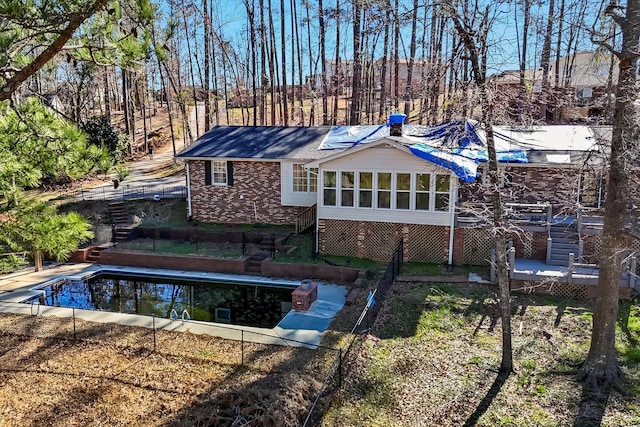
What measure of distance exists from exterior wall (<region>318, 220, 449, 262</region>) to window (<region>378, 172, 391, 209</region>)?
0.67 m

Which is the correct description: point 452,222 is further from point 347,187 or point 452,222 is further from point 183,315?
point 183,315

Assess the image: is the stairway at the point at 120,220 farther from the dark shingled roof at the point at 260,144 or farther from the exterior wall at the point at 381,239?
the exterior wall at the point at 381,239

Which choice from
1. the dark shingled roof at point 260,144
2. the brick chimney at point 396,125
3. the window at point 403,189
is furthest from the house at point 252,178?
the window at point 403,189

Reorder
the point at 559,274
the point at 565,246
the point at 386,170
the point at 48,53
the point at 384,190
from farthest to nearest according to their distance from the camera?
the point at 384,190
the point at 386,170
the point at 565,246
the point at 559,274
the point at 48,53

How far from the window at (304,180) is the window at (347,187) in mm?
3335


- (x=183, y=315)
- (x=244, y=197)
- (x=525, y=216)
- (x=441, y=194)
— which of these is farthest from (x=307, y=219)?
→ (x=525, y=216)

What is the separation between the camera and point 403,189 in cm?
1667

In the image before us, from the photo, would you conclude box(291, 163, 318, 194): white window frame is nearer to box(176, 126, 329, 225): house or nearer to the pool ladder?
box(176, 126, 329, 225): house

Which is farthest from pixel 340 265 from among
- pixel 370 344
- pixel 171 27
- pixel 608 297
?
pixel 171 27

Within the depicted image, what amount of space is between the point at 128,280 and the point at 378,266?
8725 millimetres

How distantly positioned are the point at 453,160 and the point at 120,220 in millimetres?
15376

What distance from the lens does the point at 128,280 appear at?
17188mm

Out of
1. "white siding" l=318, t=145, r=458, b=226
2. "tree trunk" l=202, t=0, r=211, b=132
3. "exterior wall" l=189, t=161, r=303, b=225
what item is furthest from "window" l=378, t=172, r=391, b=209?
"tree trunk" l=202, t=0, r=211, b=132

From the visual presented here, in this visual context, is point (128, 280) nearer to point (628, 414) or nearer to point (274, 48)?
point (628, 414)
